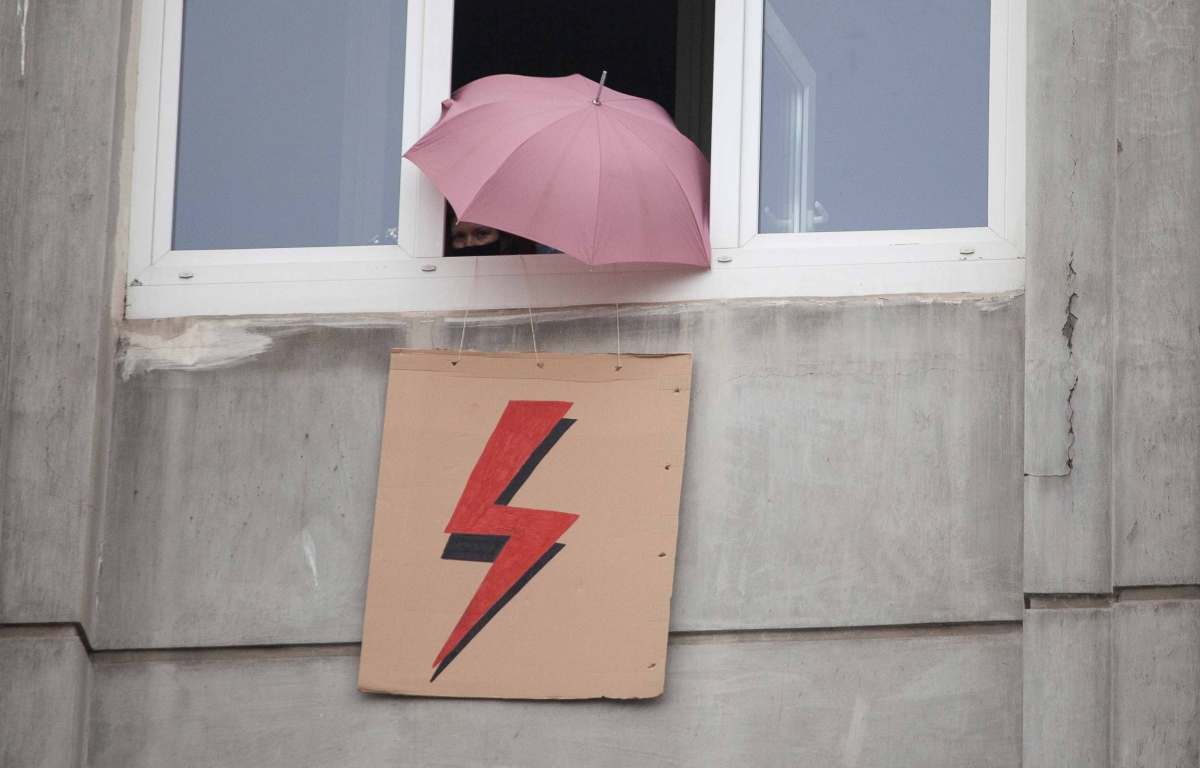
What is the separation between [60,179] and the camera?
222 inches

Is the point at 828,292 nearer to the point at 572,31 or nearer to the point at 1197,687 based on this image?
the point at 1197,687

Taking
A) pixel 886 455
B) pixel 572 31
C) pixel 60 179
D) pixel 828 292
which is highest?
pixel 572 31

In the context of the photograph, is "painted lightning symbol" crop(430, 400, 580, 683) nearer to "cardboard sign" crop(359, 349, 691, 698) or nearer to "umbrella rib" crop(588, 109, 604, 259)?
"cardboard sign" crop(359, 349, 691, 698)

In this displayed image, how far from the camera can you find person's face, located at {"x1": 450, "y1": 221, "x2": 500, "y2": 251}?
5.79 metres

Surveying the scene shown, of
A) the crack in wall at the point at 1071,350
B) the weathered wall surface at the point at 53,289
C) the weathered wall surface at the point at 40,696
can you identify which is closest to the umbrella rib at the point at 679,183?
the crack in wall at the point at 1071,350

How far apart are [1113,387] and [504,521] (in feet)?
6.95

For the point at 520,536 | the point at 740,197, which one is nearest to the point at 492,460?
the point at 520,536

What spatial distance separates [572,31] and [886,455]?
5440 mm

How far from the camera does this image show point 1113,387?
4980 mm

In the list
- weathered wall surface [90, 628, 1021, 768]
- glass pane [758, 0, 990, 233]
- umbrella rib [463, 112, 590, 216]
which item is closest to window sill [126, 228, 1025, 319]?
glass pane [758, 0, 990, 233]

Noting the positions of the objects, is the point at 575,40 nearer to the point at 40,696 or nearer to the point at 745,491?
the point at 745,491

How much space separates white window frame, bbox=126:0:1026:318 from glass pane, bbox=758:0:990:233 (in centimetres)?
6

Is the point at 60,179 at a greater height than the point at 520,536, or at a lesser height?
greater

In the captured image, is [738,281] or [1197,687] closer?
[1197,687]
